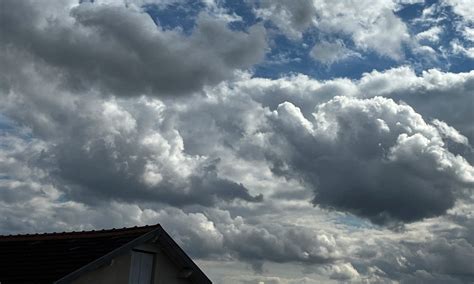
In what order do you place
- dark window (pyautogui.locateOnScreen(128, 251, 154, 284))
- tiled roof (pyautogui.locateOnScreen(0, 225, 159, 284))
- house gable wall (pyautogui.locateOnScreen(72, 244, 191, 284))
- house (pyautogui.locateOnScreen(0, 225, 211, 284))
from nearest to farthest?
tiled roof (pyautogui.locateOnScreen(0, 225, 159, 284))
house (pyautogui.locateOnScreen(0, 225, 211, 284))
house gable wall (pyautogui.locateOnScreen(72, 244, 191, 284))
dark window (pyautogui.locateOnScreen(128, 251, 154, 284))

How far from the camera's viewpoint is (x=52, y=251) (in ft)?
68.6

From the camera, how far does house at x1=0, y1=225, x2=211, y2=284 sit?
19.1 m

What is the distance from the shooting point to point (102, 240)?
21469 mm

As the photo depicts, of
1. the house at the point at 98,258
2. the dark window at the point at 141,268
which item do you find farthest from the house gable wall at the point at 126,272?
the dark window at the point at 141,268

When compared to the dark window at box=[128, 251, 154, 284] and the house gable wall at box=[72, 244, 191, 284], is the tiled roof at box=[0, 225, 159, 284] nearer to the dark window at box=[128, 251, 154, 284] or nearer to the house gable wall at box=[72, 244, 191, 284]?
the house gable wall at box=[72, 244, 191, 284]

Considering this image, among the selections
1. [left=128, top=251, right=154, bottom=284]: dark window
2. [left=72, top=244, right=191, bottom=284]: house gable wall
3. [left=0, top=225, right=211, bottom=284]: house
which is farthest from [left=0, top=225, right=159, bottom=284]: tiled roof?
[left=128, top=251, right=154, bottom=284]: dark window

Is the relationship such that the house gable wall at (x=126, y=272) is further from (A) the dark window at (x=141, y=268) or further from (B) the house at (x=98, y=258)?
(A) the dark window at (x=141, y=268)

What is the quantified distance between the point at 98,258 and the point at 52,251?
97.5 inches

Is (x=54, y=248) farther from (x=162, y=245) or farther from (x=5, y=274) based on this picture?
(x=162, y=245)

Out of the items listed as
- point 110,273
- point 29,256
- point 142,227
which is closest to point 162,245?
point 142,227

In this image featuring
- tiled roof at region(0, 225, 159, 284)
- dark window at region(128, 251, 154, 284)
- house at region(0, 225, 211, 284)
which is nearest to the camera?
tiled roof at region(0, 225, 159, 284)

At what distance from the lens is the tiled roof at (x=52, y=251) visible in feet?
A: 62.1

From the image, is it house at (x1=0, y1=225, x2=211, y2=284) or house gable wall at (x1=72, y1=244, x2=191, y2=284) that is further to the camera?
house gable wall at (x1=72, y1=244, x2=191, y2=284)

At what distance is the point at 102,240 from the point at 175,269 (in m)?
3.72
